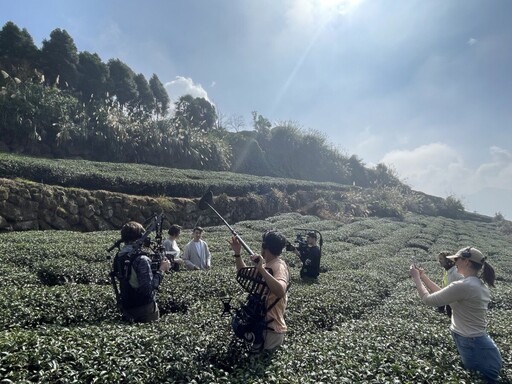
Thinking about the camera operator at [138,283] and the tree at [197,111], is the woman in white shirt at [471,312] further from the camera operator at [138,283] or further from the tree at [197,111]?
the tree at [197,111]

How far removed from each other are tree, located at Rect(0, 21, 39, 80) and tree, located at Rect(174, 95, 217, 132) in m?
19.7

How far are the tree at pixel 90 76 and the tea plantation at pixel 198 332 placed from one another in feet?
83.0

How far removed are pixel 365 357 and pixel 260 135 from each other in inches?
2078

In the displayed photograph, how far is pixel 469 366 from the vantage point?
488cm

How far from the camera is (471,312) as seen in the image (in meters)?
4.70

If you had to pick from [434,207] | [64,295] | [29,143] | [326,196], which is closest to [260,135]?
[326,196]

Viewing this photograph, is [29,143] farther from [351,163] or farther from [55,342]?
[351,163]

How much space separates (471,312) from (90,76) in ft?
124

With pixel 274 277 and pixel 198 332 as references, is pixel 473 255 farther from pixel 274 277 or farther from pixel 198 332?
pixel 198 332

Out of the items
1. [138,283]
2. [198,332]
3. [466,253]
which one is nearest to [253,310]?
[198,332]

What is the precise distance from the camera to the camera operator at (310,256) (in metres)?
11.0

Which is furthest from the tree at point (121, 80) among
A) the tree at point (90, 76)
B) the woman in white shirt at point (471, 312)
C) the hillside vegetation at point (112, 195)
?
the woman in white shirt at point (471, 312)

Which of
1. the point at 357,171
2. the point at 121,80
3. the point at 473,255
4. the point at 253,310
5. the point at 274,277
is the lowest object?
the point at 253,310

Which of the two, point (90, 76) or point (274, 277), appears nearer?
point (274, 277)
